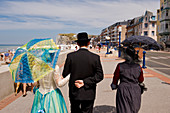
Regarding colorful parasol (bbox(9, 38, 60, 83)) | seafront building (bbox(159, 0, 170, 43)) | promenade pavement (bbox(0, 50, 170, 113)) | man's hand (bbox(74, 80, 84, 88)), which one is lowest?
promenade pavement (bbox(0, 50, 170, 113))

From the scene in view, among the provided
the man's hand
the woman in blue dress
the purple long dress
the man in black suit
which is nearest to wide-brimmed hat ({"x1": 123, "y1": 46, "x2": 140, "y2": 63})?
the purple long dress

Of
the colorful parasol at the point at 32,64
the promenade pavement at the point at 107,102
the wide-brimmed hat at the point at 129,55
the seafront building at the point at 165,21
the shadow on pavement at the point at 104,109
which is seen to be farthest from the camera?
the seafront building at the point at 165,21

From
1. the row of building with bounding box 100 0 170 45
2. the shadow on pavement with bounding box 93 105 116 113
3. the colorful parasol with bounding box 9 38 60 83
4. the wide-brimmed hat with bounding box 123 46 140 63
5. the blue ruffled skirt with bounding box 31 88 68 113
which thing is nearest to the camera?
the colorful parasol with bounding box 9 38 60 83

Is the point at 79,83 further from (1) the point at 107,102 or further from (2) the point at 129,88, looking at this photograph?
(1) the point at 107,102

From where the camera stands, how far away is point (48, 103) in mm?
2639

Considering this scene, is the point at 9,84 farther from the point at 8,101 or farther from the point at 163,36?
the point at 163,36

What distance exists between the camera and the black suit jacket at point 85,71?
2.42 metres

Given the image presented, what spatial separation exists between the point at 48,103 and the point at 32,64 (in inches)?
30.5

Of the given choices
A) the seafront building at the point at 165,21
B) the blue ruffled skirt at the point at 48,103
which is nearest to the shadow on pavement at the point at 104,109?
the blue ruffled skirt at the point at 48,103

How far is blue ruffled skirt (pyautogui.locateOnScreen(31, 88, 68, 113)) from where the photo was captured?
8.63 ft

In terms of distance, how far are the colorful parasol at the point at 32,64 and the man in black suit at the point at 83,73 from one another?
0.33 meters

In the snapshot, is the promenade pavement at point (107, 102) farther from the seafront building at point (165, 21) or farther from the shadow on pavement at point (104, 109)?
the seafront building at point (165, 21)

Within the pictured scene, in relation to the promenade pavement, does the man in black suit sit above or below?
above

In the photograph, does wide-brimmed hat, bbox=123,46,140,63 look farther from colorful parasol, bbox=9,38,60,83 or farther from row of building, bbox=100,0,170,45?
row of building, bbox=100,0,170,45
